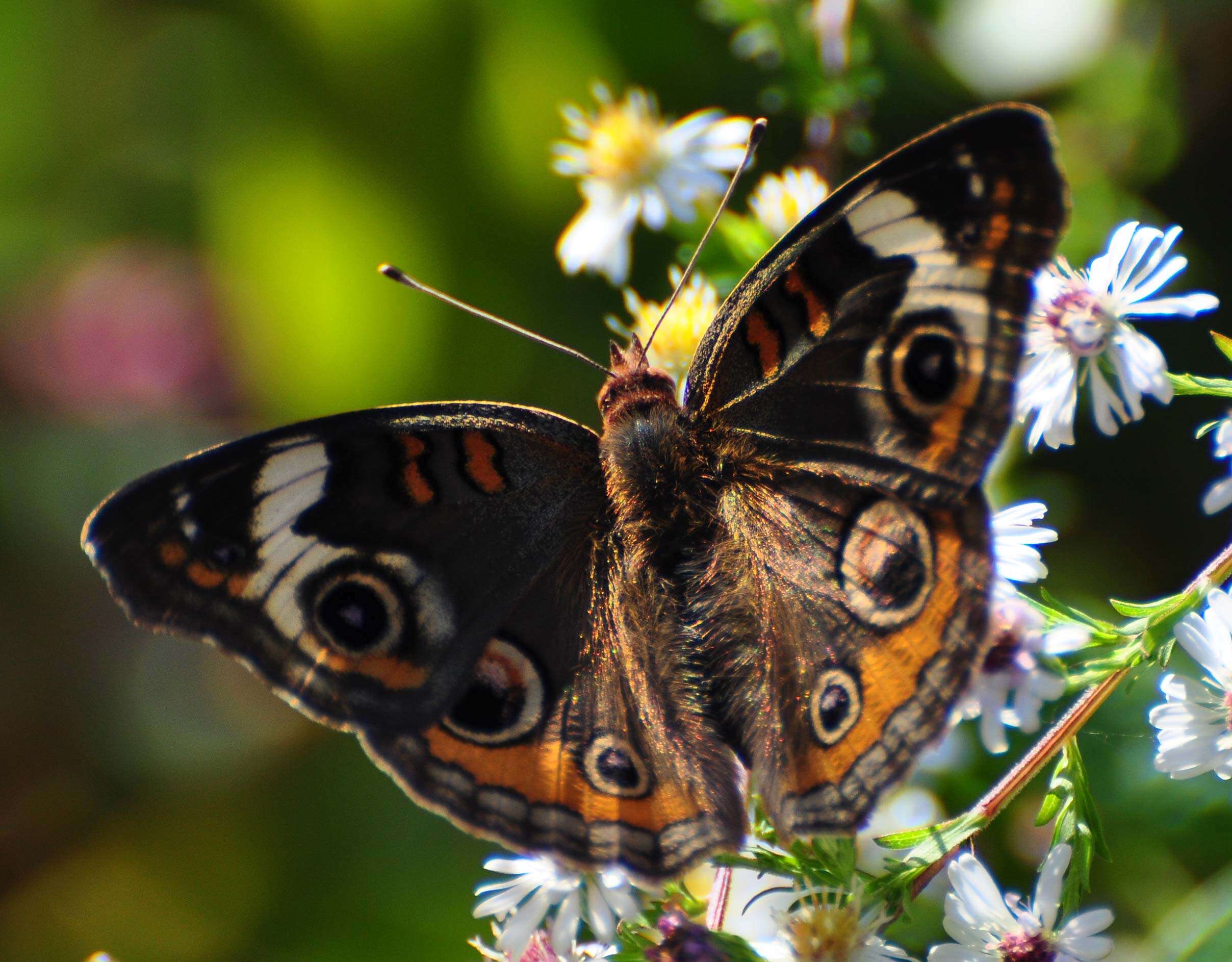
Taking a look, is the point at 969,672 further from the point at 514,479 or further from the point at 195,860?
the point at 195,860

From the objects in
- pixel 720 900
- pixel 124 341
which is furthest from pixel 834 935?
pixel 124 341

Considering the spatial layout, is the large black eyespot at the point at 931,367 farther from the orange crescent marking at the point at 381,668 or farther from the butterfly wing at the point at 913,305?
the orange crescent marking at the point at 381,668

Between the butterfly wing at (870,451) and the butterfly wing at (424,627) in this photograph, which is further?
the butterfly wing at (424,627)

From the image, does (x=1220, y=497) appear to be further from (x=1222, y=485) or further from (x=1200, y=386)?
(x=1200, y=386)

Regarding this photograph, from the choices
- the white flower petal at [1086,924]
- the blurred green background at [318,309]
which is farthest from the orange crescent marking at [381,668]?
the blurred green background at [318,309]

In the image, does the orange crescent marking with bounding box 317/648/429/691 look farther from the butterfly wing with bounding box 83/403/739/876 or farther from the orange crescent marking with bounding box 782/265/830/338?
the orange crescent marking with bounding box 782/265/830/338

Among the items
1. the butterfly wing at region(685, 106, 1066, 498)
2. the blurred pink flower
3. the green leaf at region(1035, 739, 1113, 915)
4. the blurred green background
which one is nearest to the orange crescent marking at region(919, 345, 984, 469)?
the butterfly wing at region(685, 106, 1066, 498)

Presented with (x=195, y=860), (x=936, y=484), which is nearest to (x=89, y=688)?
(x=195, y=860)
